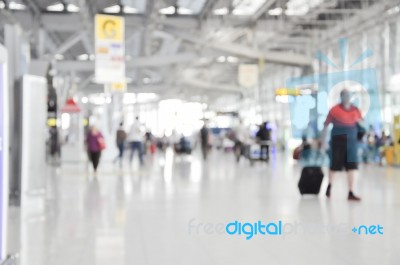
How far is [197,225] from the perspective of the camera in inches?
266

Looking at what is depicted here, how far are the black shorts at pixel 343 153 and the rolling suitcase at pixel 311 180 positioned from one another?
21.7 inches

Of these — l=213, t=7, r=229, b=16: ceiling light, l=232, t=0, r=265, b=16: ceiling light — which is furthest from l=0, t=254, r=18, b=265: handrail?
l=213, t=7, r=229, b=16: ceiling light

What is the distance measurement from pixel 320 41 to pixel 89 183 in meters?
24.9

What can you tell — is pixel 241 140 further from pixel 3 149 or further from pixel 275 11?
pixel 3 149

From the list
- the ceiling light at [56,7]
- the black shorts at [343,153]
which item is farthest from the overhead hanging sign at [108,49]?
the ceiling light at [56,7]

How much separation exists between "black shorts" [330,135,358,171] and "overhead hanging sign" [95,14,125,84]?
909 cm

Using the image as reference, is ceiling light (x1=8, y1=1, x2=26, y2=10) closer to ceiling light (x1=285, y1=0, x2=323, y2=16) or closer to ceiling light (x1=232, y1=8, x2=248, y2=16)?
ceiling light (x1=232, y1=8, x2=248, y2=16)

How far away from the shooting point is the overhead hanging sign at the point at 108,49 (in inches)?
661

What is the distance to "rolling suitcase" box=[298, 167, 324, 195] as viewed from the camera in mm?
9680

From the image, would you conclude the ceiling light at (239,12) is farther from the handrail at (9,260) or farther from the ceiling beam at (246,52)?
the handrail at (9,260)

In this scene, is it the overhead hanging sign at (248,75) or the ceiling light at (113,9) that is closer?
the ceiling light at (113,9)

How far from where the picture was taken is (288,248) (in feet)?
17.5

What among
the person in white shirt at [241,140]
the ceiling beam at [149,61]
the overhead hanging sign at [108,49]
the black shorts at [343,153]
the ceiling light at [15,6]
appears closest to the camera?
the black shorts at [343,153]

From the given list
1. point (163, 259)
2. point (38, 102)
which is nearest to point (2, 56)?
point (163, 259)
